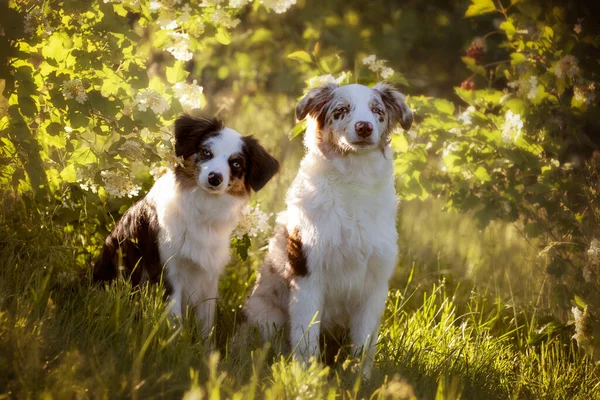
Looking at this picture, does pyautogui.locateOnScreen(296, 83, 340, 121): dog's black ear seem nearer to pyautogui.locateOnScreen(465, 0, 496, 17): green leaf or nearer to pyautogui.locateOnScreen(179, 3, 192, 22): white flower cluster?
pyautogui.locateOnScreen(179, 3, 192, 22): white flower cluster

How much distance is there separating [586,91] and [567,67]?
0.21 m

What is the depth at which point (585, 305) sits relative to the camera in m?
4.04

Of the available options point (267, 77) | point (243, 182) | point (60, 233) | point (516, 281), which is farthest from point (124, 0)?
point (267, 77)

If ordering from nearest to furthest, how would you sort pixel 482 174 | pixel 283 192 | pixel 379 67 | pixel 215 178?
pixel 215 178, pixel 379 67, pixel 482 174, pixel 283 192

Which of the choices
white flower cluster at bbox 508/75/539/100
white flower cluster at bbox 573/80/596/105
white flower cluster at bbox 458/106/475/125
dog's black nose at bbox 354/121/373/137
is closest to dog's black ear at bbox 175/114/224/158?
dog's black nose at bbox 354/121/373/137

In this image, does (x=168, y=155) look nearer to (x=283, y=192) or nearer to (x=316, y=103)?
(x=316, y=103)

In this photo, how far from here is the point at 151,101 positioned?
3811mm

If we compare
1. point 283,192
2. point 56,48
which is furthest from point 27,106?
point 283,192

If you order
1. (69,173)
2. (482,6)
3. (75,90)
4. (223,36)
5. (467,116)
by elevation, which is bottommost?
(69,173)

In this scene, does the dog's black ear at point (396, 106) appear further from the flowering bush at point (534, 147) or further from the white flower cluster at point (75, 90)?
the white flower cluster at point (75, 90)

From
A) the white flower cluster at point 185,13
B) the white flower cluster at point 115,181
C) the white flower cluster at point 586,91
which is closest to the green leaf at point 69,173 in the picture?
the white flower cluster at point 115,181

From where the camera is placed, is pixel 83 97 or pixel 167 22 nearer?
pixel 83 97

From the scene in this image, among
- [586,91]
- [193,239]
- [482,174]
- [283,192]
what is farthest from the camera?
[283,192]

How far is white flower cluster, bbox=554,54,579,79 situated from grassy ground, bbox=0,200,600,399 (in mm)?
1686
